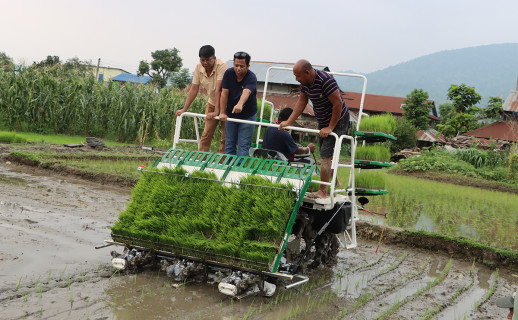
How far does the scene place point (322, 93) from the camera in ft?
18.0

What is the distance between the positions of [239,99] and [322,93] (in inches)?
43.6

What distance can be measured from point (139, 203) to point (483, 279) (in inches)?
181

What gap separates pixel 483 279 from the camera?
6520 mm

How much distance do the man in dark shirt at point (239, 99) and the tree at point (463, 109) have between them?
3691 centimetres

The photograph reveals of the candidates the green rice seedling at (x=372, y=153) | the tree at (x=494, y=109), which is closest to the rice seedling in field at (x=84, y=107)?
the green rice seedling at (x=372, y=153)

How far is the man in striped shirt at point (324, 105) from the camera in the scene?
5314 millimetres

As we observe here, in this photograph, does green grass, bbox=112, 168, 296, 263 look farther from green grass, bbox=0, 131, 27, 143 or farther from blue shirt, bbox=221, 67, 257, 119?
green grass, bbox=0, 131, 27, 143

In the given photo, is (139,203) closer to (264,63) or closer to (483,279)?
(483,279)

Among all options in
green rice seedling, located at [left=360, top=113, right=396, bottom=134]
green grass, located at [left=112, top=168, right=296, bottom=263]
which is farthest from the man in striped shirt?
green grass, located at [left=112, top=168, right=296, bottom=263]

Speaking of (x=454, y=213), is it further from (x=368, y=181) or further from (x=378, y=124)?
(x=378, y=124)

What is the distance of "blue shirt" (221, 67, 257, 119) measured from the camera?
602 centimetres

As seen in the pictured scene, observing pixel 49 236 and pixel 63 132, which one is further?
pixel 63 132

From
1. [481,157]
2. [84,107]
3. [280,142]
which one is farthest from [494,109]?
[280,142]

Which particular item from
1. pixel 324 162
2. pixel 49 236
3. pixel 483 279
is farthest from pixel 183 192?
pixel 483 279
